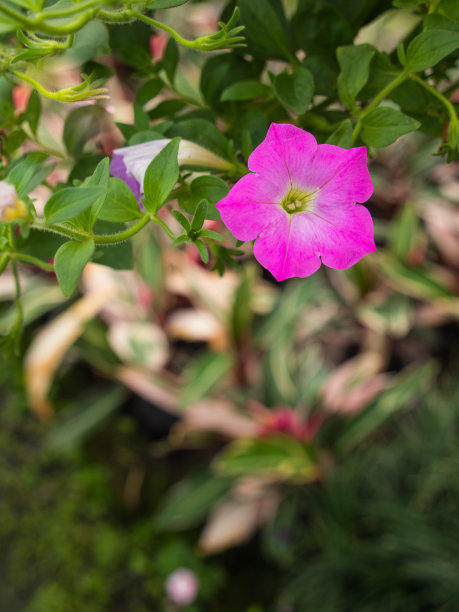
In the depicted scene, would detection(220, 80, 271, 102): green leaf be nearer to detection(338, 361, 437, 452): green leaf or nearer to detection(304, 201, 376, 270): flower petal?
detection(304, 201, 376, 270): flower petal

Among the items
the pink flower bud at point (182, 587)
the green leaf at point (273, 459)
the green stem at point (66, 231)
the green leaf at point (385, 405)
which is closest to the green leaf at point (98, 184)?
the green stem at point (66, 231)

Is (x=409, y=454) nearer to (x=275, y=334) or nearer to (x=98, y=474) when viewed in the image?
(x=275, y=334)

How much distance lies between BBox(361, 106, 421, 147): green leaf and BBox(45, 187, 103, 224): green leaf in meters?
0.16

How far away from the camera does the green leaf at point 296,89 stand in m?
0.36

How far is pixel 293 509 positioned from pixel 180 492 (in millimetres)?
256

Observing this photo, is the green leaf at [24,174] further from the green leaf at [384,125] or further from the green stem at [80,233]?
the green leaf at [384,125]

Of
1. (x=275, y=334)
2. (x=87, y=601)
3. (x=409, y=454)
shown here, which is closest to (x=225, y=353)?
(x=275, y=334)

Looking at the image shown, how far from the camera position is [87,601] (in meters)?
1.48

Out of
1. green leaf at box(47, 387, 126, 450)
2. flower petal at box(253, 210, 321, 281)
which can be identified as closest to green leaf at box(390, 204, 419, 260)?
green leaf at box(47, 387, 126, 450)

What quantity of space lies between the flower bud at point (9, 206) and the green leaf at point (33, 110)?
0.12 m

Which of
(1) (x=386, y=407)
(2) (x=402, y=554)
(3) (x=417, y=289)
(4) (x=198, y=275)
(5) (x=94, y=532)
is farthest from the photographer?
(5) (x=94, y=532)

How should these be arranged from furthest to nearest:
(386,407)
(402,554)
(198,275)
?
(198,275), (386,407), (402,554)

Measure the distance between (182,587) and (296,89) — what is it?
4.18 feet

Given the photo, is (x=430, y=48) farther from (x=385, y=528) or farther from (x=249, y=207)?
(x=385, y=528)
